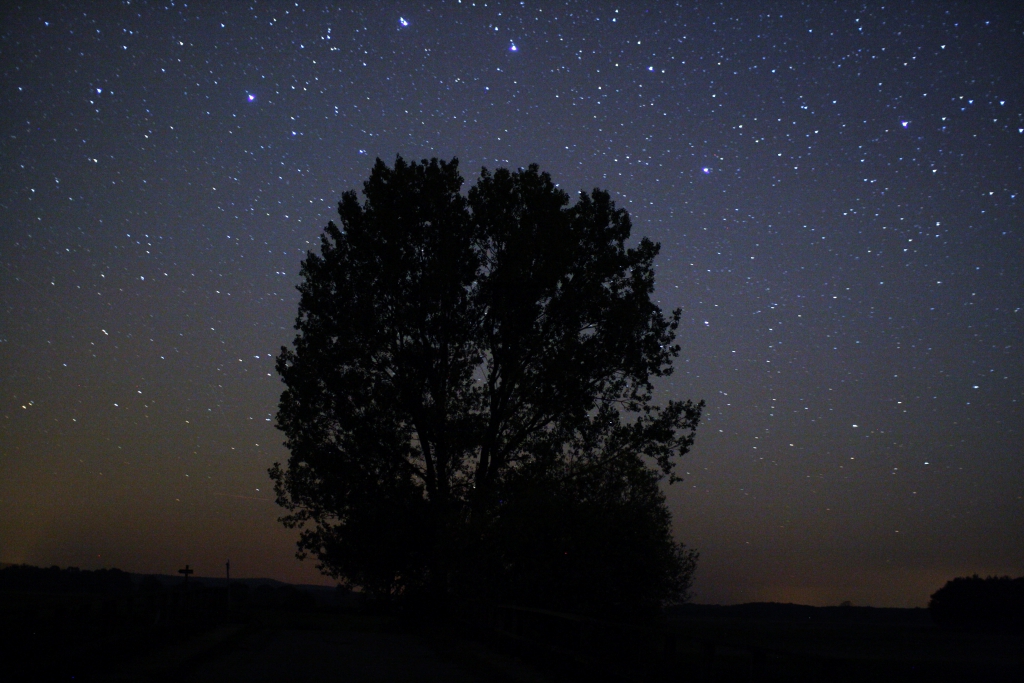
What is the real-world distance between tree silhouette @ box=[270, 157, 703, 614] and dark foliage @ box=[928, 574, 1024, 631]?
7269cm

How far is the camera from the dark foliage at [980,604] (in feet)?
256

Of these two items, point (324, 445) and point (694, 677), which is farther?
point (324, 445)

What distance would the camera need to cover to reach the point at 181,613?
17703 mm

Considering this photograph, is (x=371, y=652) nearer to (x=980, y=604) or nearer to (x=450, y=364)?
(x=450, y=364)

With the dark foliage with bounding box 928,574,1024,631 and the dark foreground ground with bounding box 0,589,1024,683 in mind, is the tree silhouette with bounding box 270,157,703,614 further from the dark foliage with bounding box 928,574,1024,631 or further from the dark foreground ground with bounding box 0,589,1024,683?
the dark foliage with bounding box 928,574,1024,631

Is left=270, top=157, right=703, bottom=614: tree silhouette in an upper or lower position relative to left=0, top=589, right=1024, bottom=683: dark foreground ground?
upper

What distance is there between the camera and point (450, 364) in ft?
76.8

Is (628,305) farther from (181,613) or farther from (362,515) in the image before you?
(181,613)

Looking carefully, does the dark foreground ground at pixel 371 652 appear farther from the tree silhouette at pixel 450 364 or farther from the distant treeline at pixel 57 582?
the distant treeline at pixel 57 582

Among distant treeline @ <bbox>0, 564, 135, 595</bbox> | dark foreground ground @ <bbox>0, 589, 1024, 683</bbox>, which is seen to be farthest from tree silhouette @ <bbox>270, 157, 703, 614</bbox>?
distant treeline @ <bbox>0, 564, 135, 595</bbox>

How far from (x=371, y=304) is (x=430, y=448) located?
452 centimetres

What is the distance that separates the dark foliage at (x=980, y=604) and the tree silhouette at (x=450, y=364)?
238 feet

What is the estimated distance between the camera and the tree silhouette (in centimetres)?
2275

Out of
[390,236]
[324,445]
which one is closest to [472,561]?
[324,445]
